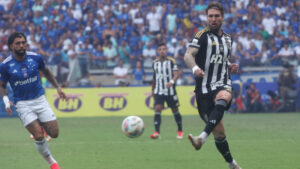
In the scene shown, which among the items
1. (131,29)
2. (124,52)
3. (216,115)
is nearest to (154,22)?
(131,29)

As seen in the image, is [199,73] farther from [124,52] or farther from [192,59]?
[124,52]

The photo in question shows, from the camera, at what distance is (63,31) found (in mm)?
29281

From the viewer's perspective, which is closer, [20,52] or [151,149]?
[20,52]

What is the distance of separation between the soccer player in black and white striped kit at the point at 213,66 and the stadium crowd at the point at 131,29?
16.1m

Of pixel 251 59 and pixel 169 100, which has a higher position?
pixel 169 100

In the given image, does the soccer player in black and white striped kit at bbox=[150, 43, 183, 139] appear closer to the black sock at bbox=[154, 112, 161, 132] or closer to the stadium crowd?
the black sock at bbox=[154, 112, 161, 132]

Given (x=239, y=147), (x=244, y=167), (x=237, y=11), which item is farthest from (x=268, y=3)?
(x=244, y=167)

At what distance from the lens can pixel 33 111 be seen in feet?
30.0

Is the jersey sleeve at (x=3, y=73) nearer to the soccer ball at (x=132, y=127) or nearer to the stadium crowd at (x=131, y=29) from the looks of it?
the soccer ball at (x=132, y=127)

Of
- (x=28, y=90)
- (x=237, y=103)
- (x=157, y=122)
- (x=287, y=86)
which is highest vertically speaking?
(x=28, y=90)

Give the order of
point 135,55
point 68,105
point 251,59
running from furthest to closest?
point 135,55 < point 251,59 < point 68,105

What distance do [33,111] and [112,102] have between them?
14803mm

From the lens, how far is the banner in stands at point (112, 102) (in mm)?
23766

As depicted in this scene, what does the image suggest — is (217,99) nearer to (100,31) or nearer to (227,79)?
(227,79)
